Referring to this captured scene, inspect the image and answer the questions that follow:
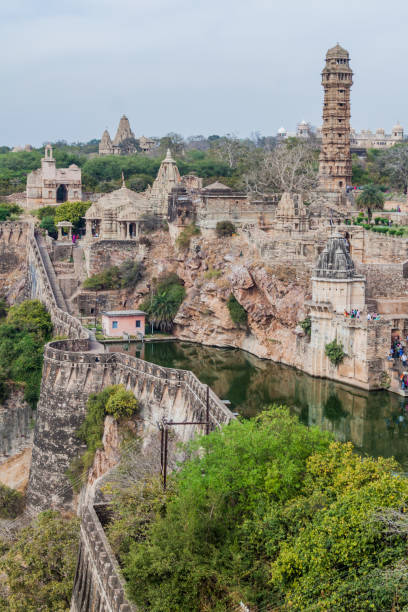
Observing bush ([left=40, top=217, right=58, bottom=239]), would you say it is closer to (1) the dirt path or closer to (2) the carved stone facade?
(1) the dirt path

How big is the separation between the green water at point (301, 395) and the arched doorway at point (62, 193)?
27.4m

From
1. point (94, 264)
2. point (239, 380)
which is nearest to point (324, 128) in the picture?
point (94, 264)

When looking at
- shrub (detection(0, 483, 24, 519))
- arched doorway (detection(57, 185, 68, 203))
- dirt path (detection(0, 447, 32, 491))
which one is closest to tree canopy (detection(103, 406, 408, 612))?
shrub (detection(0, 483, 24, 519))

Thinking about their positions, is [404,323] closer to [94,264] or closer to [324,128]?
[94,264]

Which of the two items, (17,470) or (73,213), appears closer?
(17,470)

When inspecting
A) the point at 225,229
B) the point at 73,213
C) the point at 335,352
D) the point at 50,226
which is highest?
the point at 73,213

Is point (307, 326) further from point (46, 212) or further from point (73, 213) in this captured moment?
point (46, 212)

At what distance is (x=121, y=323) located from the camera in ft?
154

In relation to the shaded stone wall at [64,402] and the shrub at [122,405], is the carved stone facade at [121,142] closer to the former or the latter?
the shaded stone wall at [64,402]

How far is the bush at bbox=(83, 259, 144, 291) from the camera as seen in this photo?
173 feet

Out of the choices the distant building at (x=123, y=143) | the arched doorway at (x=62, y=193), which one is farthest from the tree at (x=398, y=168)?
the distant building at (x=123, y=143)

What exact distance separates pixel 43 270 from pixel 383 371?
21873 mm

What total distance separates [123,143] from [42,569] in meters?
95.8

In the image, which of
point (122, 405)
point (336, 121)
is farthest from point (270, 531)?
point (336, 121)
